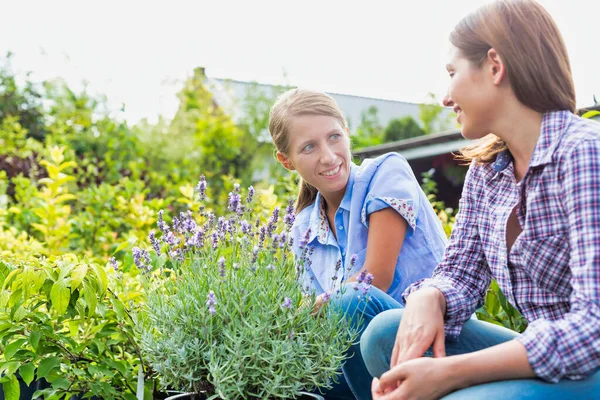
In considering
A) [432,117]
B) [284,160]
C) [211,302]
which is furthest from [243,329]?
[432,117]

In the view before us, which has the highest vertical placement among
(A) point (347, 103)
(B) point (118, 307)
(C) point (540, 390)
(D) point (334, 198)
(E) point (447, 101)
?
(A) point (347, 103)

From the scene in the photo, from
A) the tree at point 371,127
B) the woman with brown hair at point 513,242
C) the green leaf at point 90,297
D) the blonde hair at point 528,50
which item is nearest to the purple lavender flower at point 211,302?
the woman with brown hair at point 513,242

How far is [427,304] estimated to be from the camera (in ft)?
5.86

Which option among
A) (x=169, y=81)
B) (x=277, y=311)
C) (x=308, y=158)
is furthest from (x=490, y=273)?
(x=169, y=81)

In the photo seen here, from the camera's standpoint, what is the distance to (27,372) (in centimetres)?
216

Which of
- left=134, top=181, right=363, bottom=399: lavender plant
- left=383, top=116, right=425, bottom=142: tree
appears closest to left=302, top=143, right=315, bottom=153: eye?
left=134, top=181, right=363, bottom=399: lavender plant

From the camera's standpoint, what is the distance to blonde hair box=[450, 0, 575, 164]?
1614mm

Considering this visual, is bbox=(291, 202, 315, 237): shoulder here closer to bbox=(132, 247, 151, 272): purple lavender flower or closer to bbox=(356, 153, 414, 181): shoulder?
bbox=(356, 153, 414, 181): shoulder

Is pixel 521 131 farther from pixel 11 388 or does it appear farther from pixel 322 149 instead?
pixel 11 388

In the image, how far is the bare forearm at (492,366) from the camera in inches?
56.1

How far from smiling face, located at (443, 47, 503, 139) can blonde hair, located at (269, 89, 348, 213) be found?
851mm

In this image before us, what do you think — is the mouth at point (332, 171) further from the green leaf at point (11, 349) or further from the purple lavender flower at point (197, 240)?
the green leaf at point (11, 349)

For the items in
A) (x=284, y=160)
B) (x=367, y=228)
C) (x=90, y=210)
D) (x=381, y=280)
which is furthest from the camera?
(x=90, y=210)

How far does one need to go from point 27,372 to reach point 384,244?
4.20ft
